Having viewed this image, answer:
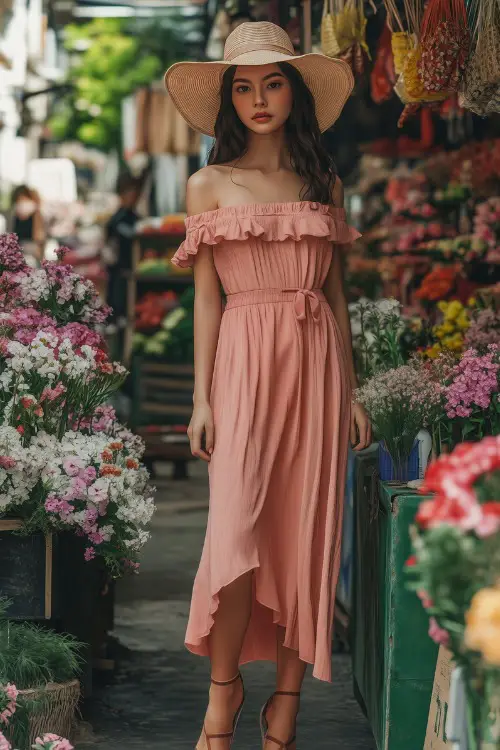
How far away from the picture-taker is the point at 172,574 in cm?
770

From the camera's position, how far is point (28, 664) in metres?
4.08

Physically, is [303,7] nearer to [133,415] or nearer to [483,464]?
[483,464]

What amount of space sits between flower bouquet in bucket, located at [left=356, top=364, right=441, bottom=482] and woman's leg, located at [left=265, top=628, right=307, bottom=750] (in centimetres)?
63

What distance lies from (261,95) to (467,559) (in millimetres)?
2255

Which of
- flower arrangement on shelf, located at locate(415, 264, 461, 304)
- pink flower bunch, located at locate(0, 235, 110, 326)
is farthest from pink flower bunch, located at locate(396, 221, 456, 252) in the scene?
pink flower bunch, located at locate(0, 235, 110, 326)

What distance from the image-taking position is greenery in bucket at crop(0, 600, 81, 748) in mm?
4004

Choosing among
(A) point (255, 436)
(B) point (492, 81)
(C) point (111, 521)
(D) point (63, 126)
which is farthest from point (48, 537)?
(D) point (63, 126)

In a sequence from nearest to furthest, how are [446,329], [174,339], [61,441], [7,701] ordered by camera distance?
[7,701] → [61,441] → [446,329] → [174,339]

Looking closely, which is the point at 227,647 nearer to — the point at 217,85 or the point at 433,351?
the point at 217,85

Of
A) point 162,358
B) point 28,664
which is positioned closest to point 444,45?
point 28,664

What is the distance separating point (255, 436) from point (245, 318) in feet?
1.19

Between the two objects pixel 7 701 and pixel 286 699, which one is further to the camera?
pixel 286 699

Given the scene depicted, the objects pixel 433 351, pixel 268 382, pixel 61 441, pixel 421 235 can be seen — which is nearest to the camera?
pixel 268 382

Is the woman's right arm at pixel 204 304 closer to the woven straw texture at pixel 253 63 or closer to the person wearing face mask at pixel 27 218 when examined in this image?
the woven straw texture at pixel 253 63
